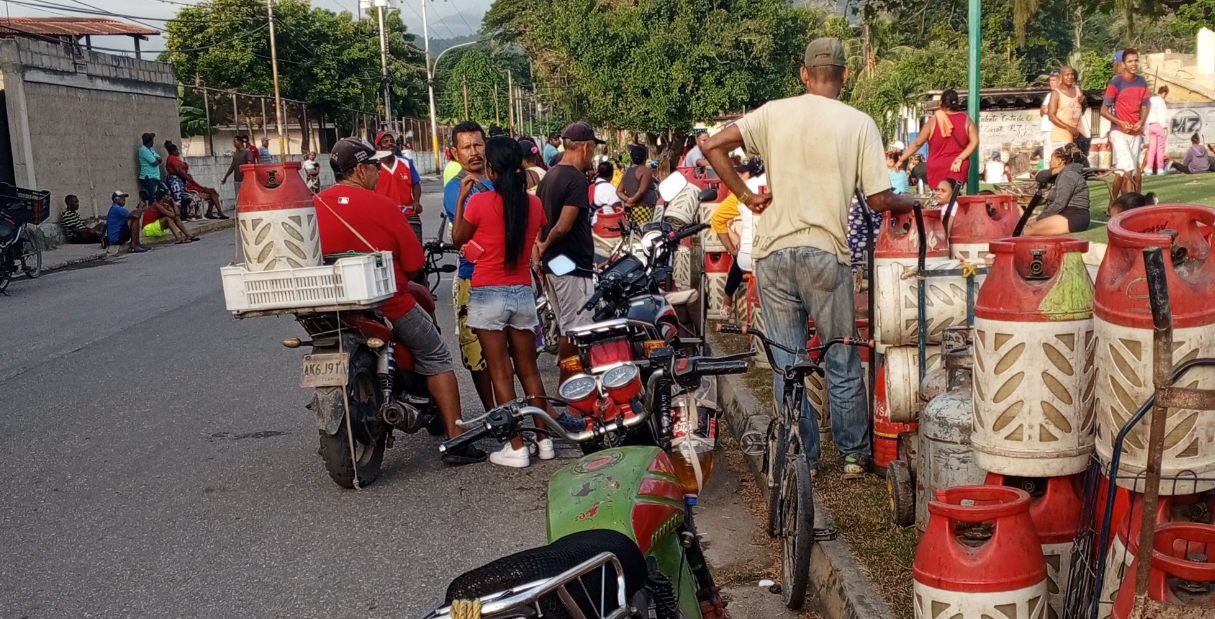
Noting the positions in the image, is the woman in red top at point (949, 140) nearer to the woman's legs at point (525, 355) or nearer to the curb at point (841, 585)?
the woman's legs at point (525, 355)

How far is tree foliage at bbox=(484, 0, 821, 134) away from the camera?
119ft

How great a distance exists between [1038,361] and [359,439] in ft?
13.1

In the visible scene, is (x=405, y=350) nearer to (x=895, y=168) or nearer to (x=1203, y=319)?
(x=1203, y=319)

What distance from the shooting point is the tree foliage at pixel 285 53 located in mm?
Result: 50375

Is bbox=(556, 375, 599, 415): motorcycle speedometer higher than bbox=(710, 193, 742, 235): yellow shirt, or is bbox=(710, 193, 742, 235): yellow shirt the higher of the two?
bbox=(710, 193, 742, 235): yellow shirt

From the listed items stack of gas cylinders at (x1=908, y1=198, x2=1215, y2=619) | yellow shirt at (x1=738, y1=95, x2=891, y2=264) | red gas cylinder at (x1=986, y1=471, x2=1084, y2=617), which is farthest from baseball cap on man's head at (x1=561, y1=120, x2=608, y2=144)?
red gas cylinder at (x1=986, y1=471, x2=1084, y2=617)

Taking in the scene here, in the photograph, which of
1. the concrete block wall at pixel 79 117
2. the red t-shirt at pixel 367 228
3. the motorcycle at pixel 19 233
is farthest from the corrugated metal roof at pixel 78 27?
the red t-shirt at pixel 367 228

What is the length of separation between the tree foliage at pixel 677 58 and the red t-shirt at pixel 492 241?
3017 cm

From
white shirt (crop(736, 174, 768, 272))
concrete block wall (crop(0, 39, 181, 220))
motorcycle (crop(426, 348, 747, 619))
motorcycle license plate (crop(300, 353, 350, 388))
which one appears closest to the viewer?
motorcycle (crop(426, 348, 747, 619))

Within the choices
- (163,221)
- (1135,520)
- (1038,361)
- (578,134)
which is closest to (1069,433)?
(1038,361)

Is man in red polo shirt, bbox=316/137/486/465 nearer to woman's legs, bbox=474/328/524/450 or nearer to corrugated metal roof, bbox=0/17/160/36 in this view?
woman's legs, bbox=474/328/524/450

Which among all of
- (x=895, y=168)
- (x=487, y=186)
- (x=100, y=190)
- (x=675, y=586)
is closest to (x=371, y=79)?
(x=100, y=190)

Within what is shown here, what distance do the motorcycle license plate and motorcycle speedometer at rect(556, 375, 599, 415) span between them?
1.84 meters

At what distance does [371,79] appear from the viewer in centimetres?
5825
